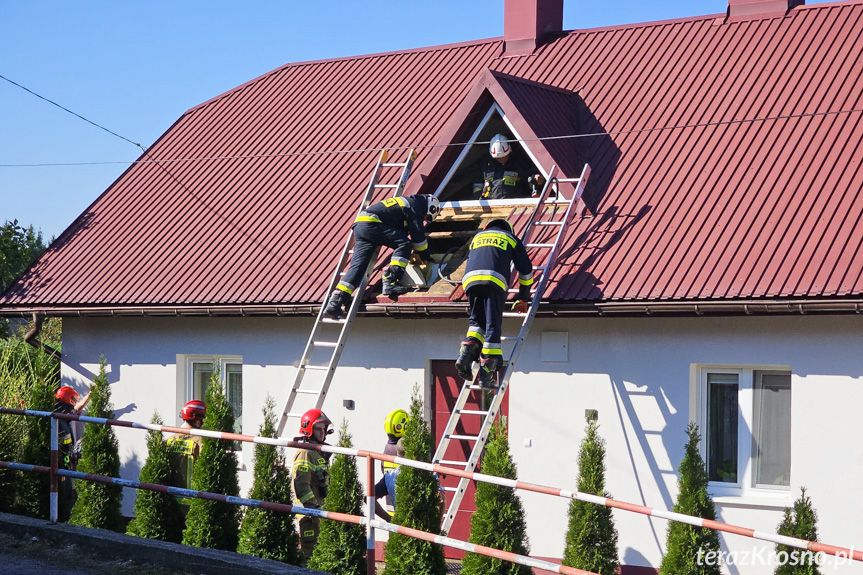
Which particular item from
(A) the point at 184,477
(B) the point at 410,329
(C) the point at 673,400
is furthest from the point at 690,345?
(A) the point at 184,477

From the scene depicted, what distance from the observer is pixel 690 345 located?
409 inches

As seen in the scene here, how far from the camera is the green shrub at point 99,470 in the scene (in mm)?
10289

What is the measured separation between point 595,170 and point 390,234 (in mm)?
2674

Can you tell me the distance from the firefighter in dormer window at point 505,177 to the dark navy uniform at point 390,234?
1204 millimetres

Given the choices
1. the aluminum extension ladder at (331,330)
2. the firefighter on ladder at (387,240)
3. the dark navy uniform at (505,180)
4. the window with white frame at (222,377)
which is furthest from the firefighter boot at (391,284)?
the window with white frame at (222,377)

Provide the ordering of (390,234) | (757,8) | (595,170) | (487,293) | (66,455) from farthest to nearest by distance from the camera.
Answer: (757,8), (595,170), (66,455), (390,234), (487,293)

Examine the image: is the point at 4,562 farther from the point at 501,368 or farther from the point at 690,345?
the point at 690,345

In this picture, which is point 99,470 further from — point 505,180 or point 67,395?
point 505,180

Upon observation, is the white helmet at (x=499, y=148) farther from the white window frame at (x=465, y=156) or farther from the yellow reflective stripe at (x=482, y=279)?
the yellow reflective stripe at (x=482, y=279)

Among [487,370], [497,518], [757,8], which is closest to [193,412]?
[487,370]

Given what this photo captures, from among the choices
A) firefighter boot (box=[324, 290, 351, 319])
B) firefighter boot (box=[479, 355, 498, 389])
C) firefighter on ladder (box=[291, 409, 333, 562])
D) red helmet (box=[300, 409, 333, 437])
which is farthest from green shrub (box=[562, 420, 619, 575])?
firefighter boot (box=[324, 290, 351, 319])

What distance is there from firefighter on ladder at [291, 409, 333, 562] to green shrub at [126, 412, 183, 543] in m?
1.32

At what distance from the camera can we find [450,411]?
39.2 feet
